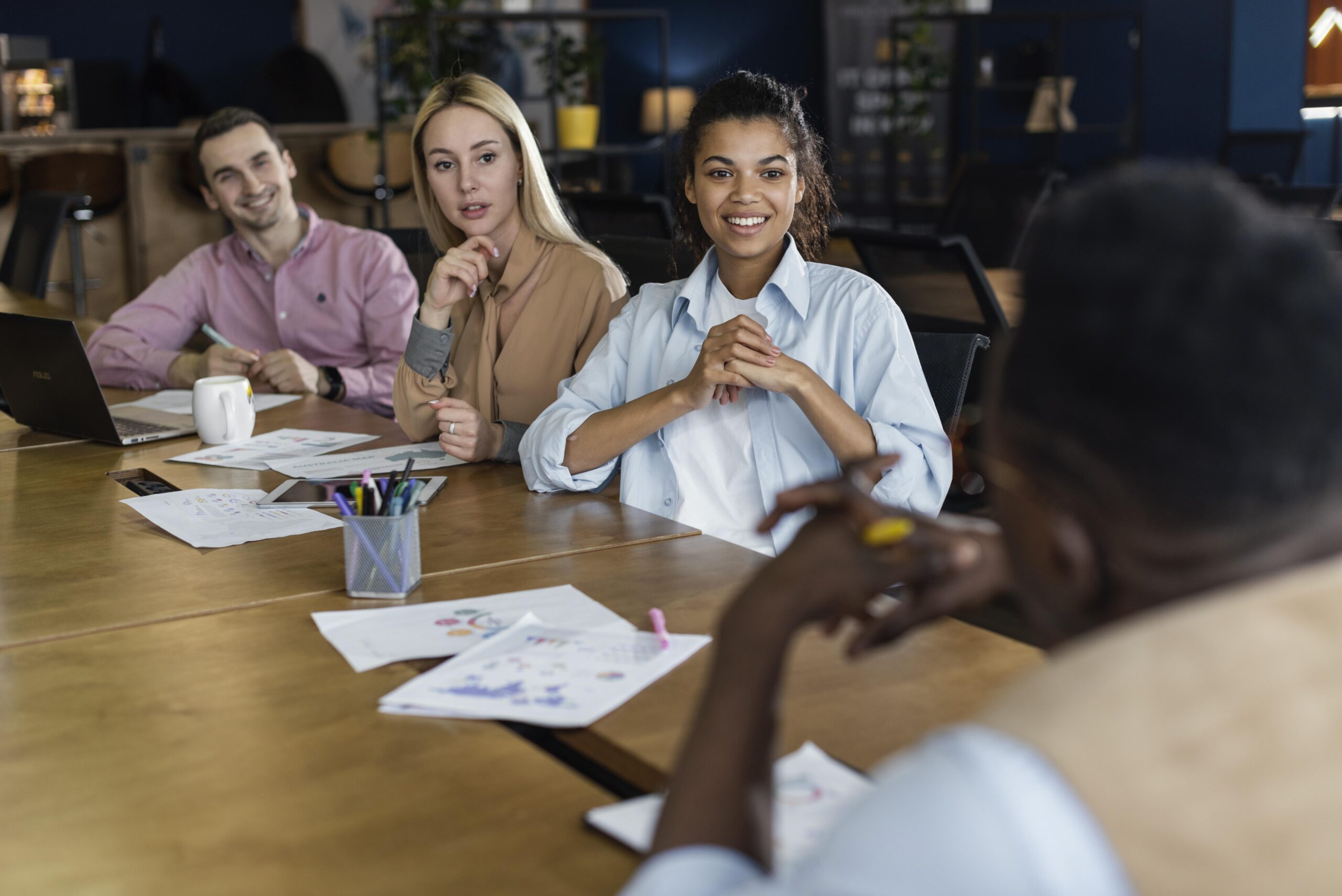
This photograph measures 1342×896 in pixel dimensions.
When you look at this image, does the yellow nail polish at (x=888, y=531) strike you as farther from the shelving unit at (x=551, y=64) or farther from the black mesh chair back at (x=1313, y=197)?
the shelving unit at (x=551, y=64)

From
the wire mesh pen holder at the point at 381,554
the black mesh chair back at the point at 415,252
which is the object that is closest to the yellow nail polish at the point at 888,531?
the wire mesh pen holder at the point at 381,554

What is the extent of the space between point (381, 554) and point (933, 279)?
1.97 meters

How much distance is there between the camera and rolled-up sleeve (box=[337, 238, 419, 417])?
120 inches

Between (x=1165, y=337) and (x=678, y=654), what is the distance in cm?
74

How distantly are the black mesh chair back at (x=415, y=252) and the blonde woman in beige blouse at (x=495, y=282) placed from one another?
0.77m

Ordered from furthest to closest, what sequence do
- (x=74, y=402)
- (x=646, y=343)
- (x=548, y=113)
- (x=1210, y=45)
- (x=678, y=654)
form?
1. (x=548, y=113)
2. (x=1210, y=45)
3. (x=74, y=402)
4. (x=646, y=343)
5. (x=678, y=654)

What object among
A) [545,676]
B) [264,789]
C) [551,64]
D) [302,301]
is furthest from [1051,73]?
[264,789]

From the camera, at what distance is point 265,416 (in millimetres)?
2463

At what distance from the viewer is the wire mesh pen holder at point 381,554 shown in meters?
1.40

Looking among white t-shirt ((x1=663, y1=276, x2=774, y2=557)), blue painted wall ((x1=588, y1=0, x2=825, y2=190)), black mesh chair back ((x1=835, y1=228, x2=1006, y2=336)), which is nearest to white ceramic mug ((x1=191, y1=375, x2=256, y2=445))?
white t-shirt ((x1=663, y1=276, x2=774, y2=557))

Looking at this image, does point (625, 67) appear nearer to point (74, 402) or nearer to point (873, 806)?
point (74, 402)

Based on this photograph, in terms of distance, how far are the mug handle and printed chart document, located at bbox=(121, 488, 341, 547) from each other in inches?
12.6

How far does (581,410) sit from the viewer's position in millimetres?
1979

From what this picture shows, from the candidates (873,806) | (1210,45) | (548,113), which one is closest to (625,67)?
(548,113)
